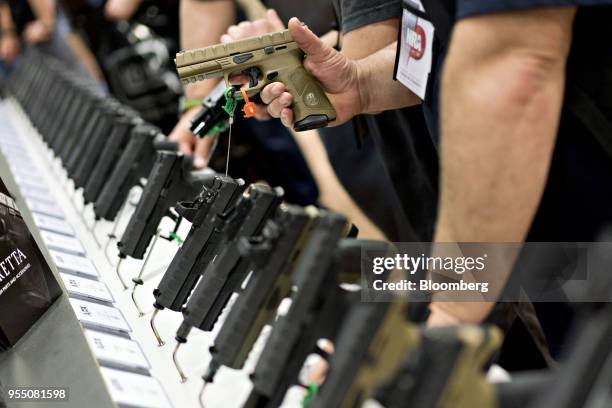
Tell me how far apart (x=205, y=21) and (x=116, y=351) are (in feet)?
7.30

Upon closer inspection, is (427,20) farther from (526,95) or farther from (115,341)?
(115,341)

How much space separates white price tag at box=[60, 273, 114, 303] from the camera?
1922 mm

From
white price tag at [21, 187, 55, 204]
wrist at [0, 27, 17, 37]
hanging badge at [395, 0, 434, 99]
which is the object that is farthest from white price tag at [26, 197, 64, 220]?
wrist at [0, 27, 17, 37]

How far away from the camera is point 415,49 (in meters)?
1.75

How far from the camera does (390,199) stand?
3.13 metres

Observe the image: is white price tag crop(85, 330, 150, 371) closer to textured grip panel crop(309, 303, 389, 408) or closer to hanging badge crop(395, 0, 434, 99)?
textured grip panel crop(309, 303, 389, 408)

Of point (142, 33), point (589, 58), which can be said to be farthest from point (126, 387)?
point (142, 33)

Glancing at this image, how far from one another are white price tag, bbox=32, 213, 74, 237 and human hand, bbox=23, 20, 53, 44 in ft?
18.1

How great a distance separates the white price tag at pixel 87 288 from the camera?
192 cm

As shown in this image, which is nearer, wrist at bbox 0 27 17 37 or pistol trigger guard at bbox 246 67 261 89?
pistol trigger guard at bbox 246 67 261 89

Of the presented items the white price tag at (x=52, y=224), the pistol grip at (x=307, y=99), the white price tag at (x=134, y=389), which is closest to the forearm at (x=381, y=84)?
the pistol grip at (x=307, y=99)

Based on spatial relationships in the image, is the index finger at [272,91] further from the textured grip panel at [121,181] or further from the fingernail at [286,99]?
the textured grip panel at [121,181]

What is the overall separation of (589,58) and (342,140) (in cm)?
173

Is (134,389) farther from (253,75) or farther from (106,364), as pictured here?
(253,75)
